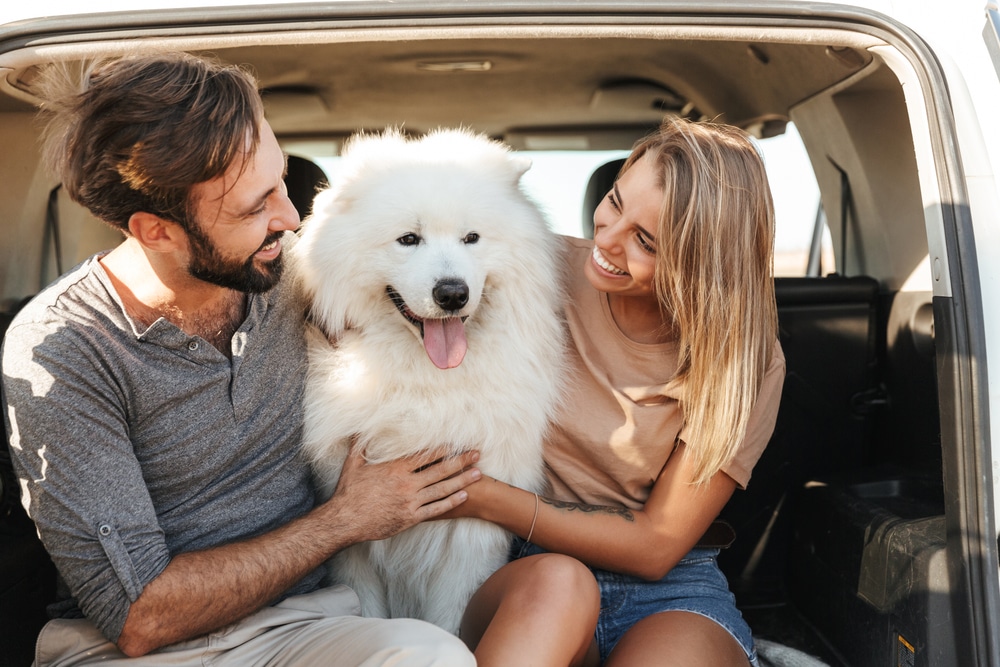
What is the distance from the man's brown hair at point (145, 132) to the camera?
1623 mm

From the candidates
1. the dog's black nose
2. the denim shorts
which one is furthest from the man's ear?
the denim shorts

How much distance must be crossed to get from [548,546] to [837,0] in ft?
4.57

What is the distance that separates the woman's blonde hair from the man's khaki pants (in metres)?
0.77

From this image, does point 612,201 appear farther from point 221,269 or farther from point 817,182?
point 817,182

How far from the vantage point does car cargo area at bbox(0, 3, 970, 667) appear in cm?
166

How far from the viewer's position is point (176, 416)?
5.60 ft

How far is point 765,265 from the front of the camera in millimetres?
1933

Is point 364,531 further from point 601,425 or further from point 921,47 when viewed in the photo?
point 921,47

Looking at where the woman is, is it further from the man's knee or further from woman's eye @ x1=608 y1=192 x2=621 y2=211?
the man's knee

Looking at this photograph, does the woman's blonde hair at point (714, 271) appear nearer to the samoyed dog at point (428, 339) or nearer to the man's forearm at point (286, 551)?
the samoyed dog at point (428, 339)

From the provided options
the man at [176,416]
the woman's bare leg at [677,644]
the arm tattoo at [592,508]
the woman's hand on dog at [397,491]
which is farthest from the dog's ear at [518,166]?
the woman's bare leg at [677,644]

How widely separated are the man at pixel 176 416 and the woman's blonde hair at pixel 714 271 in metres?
0.66

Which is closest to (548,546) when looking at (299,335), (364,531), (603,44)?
(364,531)

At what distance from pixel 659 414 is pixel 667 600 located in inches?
18.6
